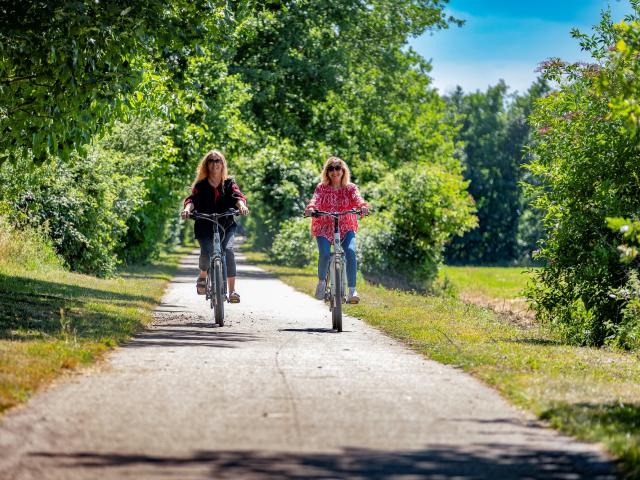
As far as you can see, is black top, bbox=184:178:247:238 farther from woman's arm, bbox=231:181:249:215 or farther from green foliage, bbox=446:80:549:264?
green foliage, bbox=446:80:549:264

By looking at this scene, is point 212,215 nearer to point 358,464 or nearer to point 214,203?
point 214,203

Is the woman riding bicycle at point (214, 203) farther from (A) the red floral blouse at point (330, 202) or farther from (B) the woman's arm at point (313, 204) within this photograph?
(A) the red floral blouse at point (330, 202)

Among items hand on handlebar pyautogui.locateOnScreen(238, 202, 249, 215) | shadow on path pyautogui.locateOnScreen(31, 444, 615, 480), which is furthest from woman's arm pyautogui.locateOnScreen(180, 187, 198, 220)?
shadow on path pyautogui.locateOnScreen(31, 444, 615, 480)

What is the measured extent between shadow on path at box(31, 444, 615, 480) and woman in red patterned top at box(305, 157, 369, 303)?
8170 millimetres

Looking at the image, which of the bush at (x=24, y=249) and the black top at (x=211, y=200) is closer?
the black top at (x=211, y=200)

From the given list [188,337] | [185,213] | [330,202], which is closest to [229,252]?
[185,213]

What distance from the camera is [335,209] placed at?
14.7 meters

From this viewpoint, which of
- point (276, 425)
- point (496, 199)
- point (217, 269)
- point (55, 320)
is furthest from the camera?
point (496, 199)

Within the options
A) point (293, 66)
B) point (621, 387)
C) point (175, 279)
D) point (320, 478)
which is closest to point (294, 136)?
point (293, 66)

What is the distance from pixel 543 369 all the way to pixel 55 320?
5.92 m

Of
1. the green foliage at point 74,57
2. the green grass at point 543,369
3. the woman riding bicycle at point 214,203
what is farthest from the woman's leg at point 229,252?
the green foliage at point 74,57

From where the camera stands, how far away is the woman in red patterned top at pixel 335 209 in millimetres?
14367

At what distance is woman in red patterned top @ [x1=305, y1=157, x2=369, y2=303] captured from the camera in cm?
1437

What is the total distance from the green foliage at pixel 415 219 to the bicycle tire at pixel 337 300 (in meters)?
21.3
